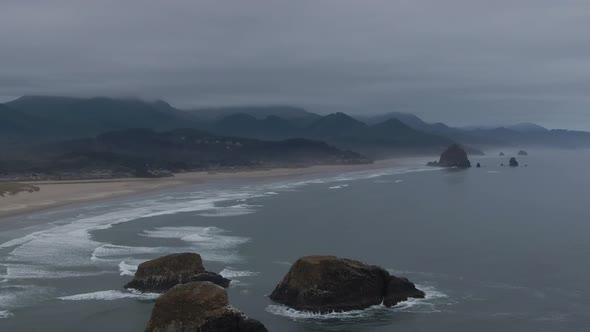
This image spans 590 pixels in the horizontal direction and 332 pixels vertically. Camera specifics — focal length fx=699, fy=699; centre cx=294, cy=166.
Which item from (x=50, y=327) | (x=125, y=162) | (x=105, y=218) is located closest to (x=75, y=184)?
(x=125, y=162)

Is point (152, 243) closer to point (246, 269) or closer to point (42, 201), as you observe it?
point (246, 269)

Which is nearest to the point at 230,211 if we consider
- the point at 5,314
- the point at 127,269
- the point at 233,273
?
the point at 127,269

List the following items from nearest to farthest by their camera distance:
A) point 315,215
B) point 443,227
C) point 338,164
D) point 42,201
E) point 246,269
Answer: point 246,269
point 443,227
point 315,215
point 42,201
point 338,164

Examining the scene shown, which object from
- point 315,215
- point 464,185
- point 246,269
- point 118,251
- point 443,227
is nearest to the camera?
point 246,269

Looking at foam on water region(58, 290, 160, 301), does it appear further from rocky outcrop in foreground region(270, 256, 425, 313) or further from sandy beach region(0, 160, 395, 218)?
sandy beach region(0, 160, 395, 218)

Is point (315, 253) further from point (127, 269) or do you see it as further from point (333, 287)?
point (333, 287)

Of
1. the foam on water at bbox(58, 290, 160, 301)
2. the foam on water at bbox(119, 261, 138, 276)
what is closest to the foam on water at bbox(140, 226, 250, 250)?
the foam on water at bbox(119, 261, 138, 276)
